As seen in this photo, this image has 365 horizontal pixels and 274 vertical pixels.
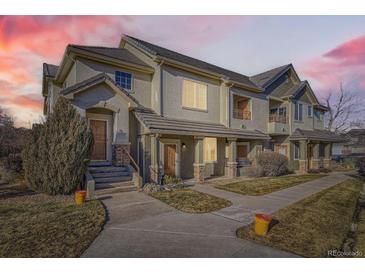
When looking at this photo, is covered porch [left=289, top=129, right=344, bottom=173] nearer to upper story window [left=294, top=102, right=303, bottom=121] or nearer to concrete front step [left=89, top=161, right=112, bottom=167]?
upper story window [left=294, top=102, right=303, bottom=121]

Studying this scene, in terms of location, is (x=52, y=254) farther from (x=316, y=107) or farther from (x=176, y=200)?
(x=316, y=107)

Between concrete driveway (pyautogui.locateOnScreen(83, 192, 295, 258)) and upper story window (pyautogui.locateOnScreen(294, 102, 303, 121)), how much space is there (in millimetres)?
17966

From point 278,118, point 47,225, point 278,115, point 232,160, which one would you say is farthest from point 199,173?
point 278,115

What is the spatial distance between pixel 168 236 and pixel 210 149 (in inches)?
442

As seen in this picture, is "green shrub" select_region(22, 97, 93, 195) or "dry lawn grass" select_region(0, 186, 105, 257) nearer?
"dry lawn grass" select_region(0, 186, 105, 257)

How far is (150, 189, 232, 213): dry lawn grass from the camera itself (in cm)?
733

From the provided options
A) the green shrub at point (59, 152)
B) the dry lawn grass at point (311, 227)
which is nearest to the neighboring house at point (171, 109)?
the green shrub at point (59, 152)

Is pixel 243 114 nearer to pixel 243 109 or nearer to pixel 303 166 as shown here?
pixel 243 109

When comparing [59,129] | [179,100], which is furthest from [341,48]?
[59,129]

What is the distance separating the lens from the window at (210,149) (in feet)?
51.2

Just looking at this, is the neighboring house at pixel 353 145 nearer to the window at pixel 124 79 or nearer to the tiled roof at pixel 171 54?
the tiled roof at pixel 171 54

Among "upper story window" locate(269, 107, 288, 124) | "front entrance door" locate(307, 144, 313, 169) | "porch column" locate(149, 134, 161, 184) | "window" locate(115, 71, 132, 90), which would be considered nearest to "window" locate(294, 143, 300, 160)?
"front entrance door" locate(307, 144, 313, 169)

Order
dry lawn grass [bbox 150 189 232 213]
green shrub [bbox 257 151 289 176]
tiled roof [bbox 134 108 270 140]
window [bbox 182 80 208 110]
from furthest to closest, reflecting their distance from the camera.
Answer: green shrub [bbox 257 151 289 176], window [bbox 182 80 208 110], tiled roof [bbox 134 108 270 140], dry lawn grass [bbox 150 189 232 213]

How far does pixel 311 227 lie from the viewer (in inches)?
237
